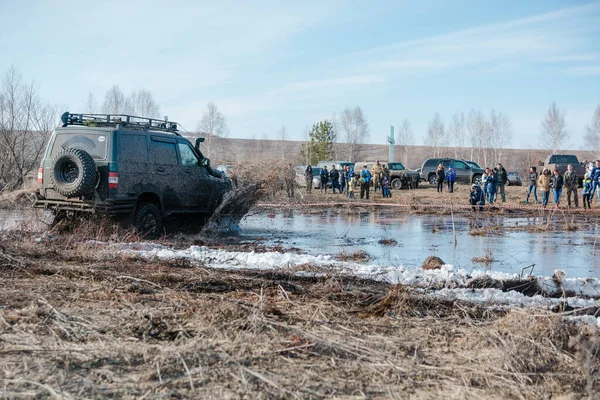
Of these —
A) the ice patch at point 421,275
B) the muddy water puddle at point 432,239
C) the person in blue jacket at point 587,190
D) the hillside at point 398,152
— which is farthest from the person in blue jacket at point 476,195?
the hillside at point 398,152

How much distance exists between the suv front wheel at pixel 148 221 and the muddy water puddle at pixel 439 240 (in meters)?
2.02

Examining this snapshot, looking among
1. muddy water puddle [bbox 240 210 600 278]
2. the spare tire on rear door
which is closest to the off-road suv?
the spare tire on rear door

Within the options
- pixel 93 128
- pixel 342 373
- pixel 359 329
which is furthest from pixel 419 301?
pixel 93 128

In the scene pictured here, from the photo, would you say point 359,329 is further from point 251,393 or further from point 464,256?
point 464,256

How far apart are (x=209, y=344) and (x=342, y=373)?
0.97 m

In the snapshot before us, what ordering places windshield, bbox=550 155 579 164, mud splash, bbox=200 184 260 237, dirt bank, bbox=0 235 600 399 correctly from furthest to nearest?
windshield, bbox=550 155 579 164 → mud splash, bbox=200 184 260 237 → dirt bank, bbox=0 235 600 399

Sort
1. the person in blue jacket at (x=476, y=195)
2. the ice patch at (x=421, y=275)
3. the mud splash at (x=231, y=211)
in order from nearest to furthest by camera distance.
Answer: the ice patch at (x=421, y=275) → the mud splash at (x=231, y=211) → the person in blue jacket at (x=476, y=195)

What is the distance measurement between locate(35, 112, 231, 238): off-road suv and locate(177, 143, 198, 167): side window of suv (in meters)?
0.02

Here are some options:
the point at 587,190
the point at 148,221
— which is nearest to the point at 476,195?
the point at 587,190

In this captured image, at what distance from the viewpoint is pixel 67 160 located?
10141 millimetres

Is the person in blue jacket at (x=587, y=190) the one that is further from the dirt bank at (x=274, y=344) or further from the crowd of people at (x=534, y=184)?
the dirt bank at (x=274, y=344)

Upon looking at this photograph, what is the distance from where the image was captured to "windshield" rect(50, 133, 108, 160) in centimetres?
1043

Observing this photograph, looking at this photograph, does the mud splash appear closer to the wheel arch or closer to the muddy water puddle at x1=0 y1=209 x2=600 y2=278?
the muddy water puddle at x1=0 y1=209 x2=600 y2=278

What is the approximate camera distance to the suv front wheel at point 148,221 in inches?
428
